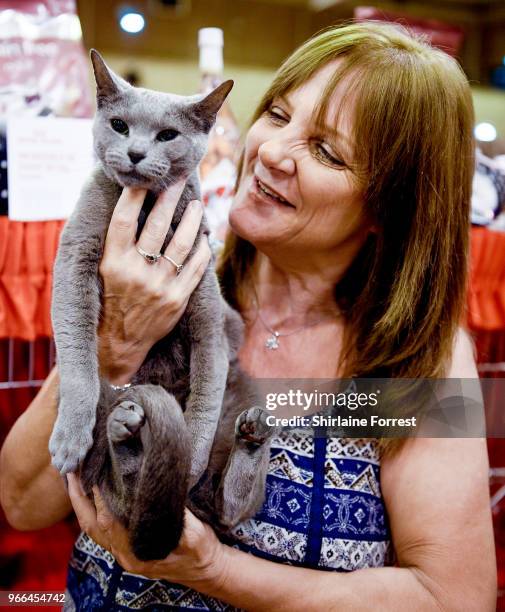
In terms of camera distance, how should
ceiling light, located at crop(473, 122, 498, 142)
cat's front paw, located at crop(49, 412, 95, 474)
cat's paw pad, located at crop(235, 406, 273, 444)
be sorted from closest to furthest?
cat's front paw, located at crop(49, 412, 95, 474) < cat's paw pad, located at crop(235, 406, 273, 444) < ceiling light, located at crop(473, 122, 498, 142)

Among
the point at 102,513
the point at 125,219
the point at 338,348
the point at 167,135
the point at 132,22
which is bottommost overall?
the point at 102,513

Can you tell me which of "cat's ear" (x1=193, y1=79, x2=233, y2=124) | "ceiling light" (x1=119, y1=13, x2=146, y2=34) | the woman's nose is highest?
"ceiling light" (x1=119, y1=13, x2=146, y2=34)

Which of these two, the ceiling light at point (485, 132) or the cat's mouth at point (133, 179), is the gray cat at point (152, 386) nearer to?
the cat's mouth at point (133, 179)

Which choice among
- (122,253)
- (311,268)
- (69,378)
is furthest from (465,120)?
(69,378)

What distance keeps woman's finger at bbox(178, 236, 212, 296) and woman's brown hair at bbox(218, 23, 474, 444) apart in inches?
10.3

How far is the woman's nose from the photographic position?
33.1 inches

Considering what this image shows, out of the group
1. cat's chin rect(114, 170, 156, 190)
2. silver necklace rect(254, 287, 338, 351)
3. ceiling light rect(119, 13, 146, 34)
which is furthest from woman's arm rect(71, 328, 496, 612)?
ceiling light rect(119, 13, 146, 34)

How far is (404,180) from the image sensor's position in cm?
92

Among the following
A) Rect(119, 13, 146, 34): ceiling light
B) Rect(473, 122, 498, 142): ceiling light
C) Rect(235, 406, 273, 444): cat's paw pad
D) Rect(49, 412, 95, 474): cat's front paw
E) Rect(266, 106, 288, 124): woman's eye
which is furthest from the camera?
Rect(119, 13, 146, 34): ceiling light

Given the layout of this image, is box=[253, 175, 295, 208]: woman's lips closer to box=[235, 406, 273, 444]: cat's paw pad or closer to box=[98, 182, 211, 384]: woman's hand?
box=[98, 182, 211, 384]: woman's hand

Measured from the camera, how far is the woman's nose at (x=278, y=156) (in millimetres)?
841

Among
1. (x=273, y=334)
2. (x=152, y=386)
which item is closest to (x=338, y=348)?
(x=273, y=334)

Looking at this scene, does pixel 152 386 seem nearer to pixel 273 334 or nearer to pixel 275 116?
pixel 273 334

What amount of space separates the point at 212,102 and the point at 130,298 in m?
0.28
